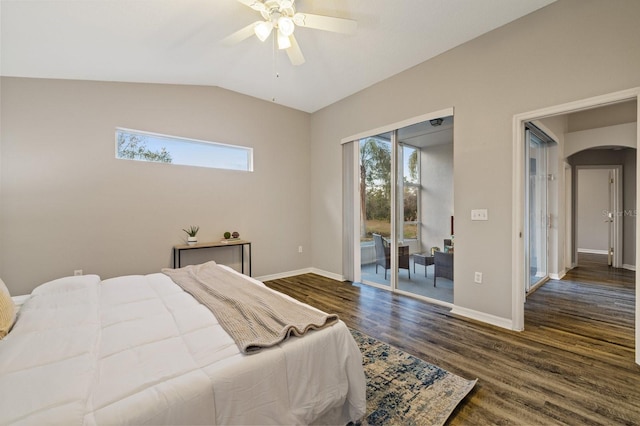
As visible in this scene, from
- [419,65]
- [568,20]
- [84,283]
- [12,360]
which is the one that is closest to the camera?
[12,360]

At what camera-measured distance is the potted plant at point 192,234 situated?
152 inches

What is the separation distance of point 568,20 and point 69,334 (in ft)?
14.2

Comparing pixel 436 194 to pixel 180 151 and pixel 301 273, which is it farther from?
pixel 180 151

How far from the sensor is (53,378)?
101 centimetres

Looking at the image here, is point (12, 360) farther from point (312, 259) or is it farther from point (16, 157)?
point (312, 259)

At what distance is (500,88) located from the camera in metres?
2.81

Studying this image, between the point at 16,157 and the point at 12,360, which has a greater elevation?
the point at 16,157

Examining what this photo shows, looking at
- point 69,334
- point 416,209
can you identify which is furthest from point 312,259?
point 69,334

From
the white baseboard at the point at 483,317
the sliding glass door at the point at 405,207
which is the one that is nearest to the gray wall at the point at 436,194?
the sliding glass door at the point at 405,207

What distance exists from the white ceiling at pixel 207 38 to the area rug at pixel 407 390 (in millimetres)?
3117

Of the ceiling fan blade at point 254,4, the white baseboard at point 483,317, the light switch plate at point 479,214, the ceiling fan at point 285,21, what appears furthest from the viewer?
the light switch plate at point 479,214

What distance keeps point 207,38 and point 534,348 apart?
4.35m

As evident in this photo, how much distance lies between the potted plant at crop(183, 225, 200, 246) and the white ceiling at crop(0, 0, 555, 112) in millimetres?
2093

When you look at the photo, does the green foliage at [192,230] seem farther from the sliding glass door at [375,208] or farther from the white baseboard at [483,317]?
the white baseboard at [483,317]
